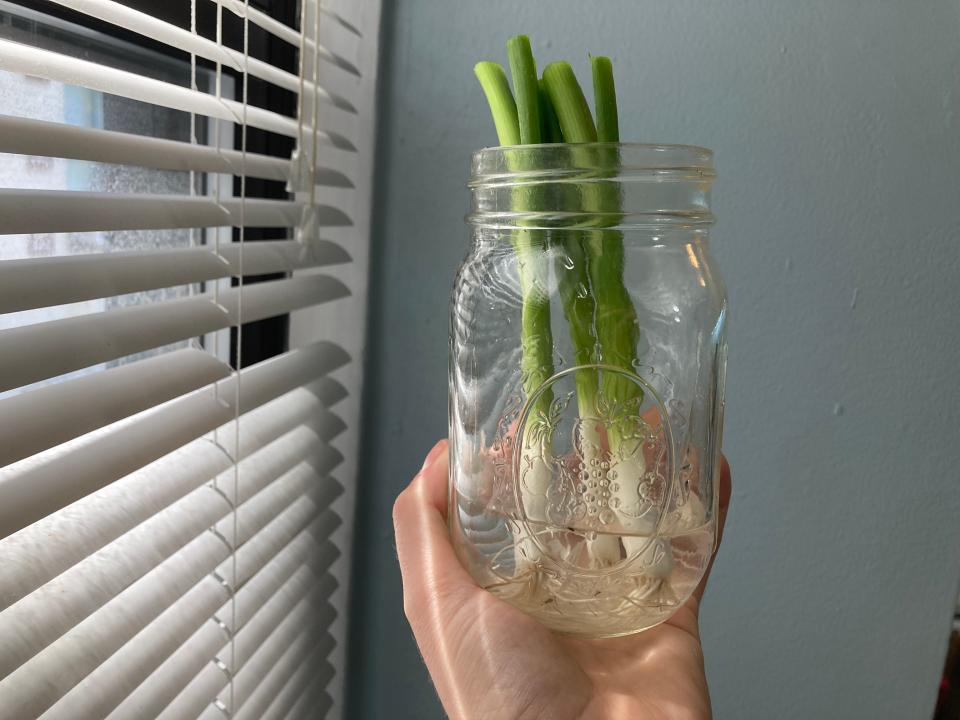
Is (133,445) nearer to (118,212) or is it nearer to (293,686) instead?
(118,212)

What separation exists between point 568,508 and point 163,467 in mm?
318

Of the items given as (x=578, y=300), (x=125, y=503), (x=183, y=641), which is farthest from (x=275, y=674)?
(x=578, y=300)

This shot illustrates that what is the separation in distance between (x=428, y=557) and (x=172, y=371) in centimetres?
22

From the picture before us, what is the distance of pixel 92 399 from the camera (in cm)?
48

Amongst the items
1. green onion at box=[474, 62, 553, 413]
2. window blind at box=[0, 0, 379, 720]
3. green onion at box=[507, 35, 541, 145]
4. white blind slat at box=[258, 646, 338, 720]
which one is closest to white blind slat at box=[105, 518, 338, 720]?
window blind at box=[0, 0, 379, 720]

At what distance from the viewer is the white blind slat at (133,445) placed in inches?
17.2

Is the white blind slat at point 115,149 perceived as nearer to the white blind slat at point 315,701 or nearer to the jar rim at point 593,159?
the jar rim at point 593,159

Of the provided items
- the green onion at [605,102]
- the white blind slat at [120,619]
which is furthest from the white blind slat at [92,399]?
the green onion at [605,102]

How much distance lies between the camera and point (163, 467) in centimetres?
61

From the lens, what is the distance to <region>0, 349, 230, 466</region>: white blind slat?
427 millimetres

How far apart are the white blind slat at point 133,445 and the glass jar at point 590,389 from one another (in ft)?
0.71

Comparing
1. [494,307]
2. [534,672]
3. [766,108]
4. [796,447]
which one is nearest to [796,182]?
[766,108]

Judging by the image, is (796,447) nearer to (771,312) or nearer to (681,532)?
(771,312)

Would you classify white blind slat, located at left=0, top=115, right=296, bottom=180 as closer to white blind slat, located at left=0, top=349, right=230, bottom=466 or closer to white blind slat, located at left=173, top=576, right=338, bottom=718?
white blind slat, located at left=0, top=349, right=230, bottom=466
